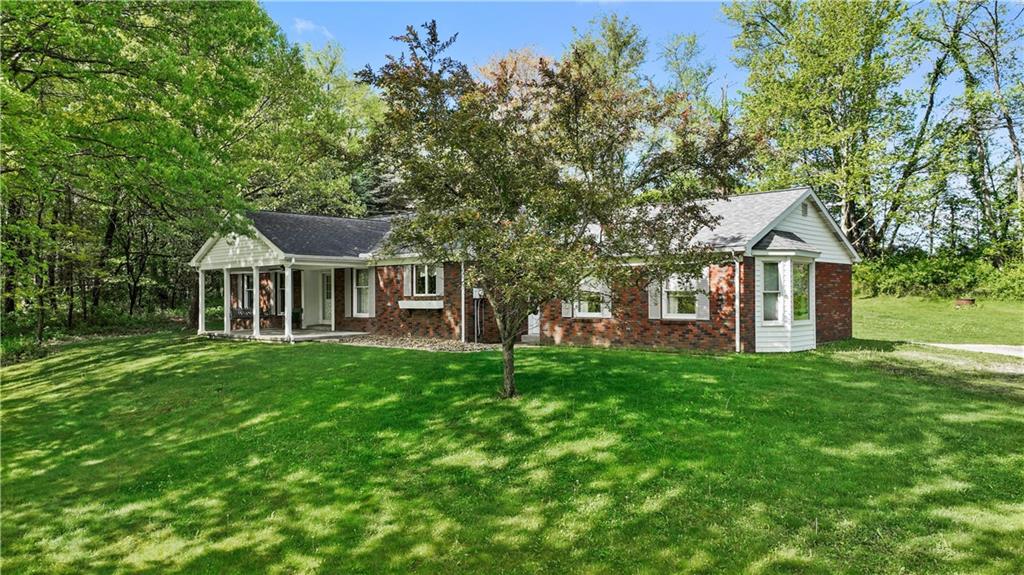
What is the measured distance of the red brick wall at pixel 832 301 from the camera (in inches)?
610

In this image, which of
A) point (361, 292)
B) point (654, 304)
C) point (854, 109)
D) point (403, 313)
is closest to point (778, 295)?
point (654, 304)

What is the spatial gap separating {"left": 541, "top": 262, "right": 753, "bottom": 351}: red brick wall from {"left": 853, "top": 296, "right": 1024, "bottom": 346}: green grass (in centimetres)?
748

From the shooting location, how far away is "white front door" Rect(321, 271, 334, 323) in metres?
20.9

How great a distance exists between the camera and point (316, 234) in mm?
19938

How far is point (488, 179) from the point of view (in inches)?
309

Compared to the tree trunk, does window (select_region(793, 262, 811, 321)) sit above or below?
above

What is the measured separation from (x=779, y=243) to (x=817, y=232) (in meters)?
2.88

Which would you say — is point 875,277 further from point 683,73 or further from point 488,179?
point 488,179

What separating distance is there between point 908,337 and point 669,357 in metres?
11.4

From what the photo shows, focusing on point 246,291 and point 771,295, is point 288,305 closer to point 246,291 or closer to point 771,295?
point 246,291

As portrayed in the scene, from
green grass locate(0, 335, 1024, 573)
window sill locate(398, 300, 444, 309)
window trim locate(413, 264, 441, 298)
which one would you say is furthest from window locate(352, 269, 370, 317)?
green grass locate(0, 335, 1024, 573)

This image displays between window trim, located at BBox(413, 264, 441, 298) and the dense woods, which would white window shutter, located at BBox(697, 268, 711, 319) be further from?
window trim, located at BBox(413, 264, 441, 298)

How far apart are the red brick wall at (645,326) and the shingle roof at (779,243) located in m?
1.01

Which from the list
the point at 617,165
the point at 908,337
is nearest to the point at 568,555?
the point at 617,165
